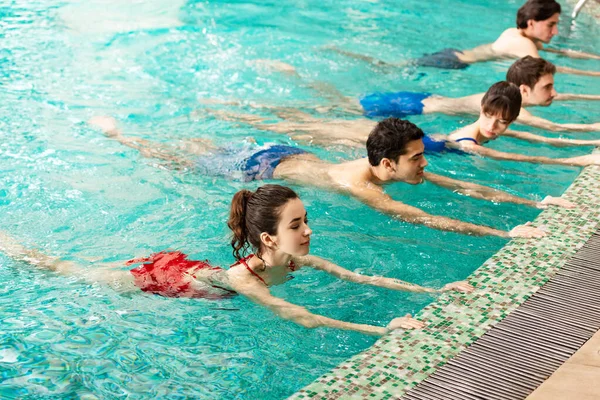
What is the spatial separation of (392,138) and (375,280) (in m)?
1.17

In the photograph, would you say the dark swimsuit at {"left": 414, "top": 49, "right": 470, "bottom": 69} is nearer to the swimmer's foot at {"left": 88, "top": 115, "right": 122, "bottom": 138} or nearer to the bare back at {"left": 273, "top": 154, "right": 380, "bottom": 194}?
the bare back at {"left": 273, "top": 154, "right": 380, "bottom": 194}

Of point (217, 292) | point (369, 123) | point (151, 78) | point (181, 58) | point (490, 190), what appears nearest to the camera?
point (217, 292)

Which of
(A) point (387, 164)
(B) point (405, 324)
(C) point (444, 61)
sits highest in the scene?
(C) point (444, 61)

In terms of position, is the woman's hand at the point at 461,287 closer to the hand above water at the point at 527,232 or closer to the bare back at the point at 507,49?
the hand above water at the point at 527,232

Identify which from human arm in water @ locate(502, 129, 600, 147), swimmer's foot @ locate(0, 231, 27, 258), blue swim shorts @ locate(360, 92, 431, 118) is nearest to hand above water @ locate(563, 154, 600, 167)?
human arm in water @ locate(502, 129, 600, 147)

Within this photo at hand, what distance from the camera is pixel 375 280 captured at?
442cm

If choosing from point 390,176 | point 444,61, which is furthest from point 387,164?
point 444,61

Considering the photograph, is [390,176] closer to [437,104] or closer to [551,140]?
[551,140]

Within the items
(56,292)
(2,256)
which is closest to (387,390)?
(56,292)

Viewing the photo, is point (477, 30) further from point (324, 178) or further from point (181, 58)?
point (324, 178)

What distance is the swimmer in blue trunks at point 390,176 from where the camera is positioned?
5.03 meters

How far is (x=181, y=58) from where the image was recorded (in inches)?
353

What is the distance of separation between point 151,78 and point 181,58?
721 millimetres

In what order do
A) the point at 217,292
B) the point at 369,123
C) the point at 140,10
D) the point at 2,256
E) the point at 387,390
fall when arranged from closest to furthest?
the point at 387,390
the point at 217,292
the point at 2,256
the point at 369,123
the point at 140,10
